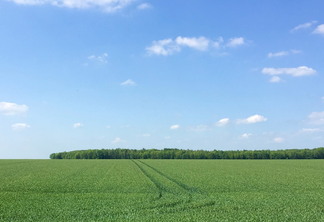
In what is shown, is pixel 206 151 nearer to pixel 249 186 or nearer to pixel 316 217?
pixel 249 186

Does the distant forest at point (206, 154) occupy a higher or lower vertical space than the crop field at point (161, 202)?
higher

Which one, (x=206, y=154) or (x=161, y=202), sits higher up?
(x=206, y=154)

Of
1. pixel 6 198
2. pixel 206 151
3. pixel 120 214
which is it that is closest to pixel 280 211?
pixel 120 214

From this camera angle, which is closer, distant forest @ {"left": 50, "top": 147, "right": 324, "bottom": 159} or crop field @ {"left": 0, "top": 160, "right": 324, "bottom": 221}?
crop field @ {"left": 0, "top": 160, "right": 324, "bottom": 221}

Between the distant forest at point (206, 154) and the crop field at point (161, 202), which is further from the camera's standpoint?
the distant forest at point (206, 154)

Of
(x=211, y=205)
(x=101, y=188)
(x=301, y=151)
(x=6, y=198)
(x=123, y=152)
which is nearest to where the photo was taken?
(x=211, y=205)

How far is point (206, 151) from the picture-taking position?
156250mm

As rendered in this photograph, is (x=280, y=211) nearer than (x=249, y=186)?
Yes

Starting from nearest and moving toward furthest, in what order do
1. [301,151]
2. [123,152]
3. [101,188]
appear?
1. [101,188]
2. [301,151]
3. [123,152]

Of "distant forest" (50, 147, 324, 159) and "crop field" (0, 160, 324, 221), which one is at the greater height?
"distant forest" (50, 147, 324, 159)

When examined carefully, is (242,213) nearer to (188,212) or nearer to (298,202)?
(188,212)

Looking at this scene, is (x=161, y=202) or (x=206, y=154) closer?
(x=161, y=202)

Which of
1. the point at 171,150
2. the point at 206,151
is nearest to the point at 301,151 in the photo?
the point at 206,151

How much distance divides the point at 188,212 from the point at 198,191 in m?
9.43
